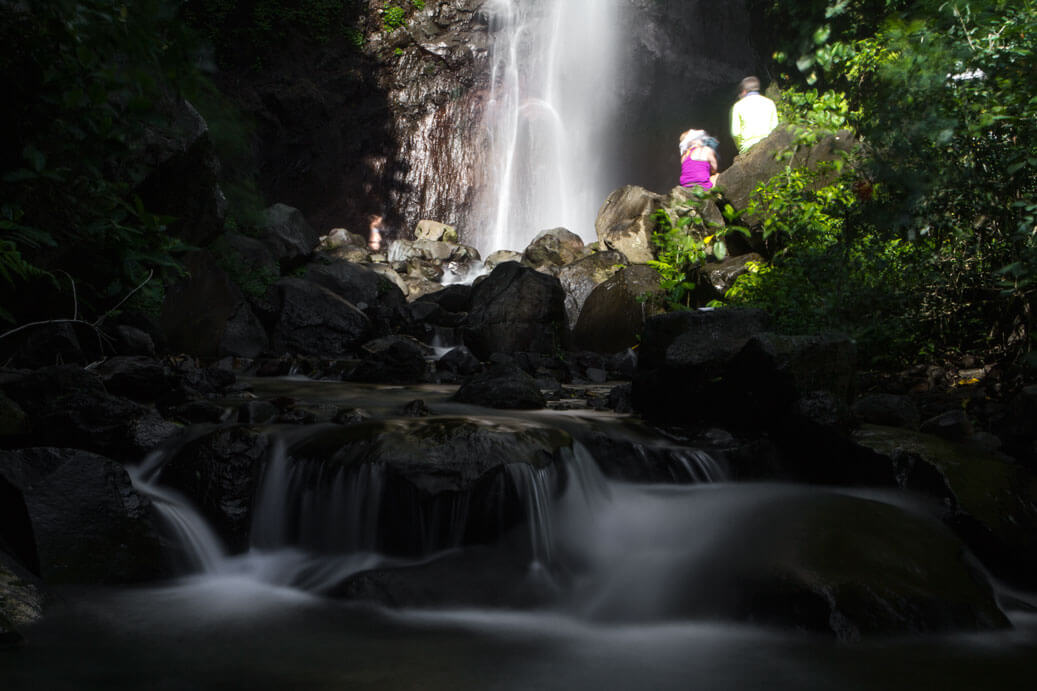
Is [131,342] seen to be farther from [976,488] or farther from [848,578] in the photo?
[976,488]

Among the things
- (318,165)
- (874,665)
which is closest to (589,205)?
(318,165)

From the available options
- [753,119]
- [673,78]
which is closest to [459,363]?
[753,119]

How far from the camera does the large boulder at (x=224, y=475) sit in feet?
12.5

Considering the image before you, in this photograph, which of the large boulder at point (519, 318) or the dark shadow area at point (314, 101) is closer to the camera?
the large boulder at point (519, 318)

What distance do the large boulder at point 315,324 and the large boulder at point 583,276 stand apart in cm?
360

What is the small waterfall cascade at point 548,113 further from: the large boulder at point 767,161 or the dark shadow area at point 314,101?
the large boulder at point 767,161

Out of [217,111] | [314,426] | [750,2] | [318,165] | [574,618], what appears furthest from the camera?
[318,165]

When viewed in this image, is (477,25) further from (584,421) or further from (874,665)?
(874,665)

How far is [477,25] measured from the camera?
2173 cm

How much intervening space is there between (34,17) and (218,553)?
8.93ft

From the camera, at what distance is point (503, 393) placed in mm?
6371

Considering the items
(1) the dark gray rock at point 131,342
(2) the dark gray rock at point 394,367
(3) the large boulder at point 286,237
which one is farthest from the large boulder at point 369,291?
(1) the dark gray rock at point 131,342

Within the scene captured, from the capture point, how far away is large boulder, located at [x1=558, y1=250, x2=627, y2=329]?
12195 millimetres

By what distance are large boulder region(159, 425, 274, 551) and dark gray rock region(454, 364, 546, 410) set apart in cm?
252
